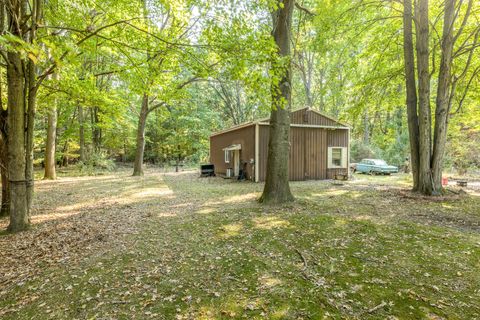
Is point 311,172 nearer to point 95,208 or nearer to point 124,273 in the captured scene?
point 95,208

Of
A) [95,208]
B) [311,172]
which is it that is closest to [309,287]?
[95,208]

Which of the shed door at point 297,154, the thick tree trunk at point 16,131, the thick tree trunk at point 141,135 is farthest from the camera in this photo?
the thick tree trunk at point 141,135

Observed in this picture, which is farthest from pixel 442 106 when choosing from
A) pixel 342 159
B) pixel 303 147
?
pixel 342 159

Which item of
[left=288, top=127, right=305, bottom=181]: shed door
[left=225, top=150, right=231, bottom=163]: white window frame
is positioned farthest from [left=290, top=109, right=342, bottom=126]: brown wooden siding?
[left=225, top=150, right=231, bottom=163]: white window frame

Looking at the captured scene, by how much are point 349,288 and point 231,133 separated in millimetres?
14728

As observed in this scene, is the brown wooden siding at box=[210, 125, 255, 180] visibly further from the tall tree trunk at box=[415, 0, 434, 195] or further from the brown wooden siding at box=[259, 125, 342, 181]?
the tall tree trunk at box=[415, 0, 434, 195]

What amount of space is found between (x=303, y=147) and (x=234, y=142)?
178 inches

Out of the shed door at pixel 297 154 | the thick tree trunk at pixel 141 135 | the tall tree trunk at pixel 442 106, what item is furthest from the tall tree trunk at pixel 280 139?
the thick tree trunk at pixel 141 135

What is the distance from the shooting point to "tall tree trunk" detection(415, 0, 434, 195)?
28.9 ft

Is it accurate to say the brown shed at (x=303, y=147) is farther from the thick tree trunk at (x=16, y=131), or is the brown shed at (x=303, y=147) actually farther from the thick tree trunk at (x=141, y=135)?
the thick tree trunk at (x=16, y=131)

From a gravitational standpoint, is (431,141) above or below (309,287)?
above

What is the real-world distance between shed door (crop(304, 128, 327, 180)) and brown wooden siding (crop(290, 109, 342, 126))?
0.43m

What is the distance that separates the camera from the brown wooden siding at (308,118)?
1458 cm

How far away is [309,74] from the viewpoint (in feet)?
81.3
